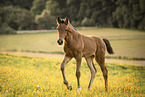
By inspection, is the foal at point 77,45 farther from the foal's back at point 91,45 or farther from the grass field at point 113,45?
the grass field at point 113,45

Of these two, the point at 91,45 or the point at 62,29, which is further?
the point at 91,45

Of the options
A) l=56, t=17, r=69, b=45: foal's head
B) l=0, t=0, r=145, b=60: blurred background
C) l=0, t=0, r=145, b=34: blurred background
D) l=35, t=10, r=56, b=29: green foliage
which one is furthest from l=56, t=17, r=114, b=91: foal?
l=35, t=10, r=56, b=29: green foliage

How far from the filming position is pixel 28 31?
167 ft

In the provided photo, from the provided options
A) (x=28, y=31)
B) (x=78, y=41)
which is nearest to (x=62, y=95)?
(x=78, y=41)

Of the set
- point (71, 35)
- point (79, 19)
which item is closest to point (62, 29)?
point (71, 35)

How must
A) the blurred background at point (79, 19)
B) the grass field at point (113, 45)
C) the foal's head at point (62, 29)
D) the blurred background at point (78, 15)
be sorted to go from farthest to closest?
the blurred background at point (78, 15) → the blurred background at point (79, 19) → the grass field at point (113, 45) → the foal's head at point (62, 29)

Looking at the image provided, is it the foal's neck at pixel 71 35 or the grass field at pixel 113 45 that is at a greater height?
the foal's neck at pixel 71 35

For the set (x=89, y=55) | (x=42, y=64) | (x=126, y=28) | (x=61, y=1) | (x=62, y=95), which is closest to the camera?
(x=62, y=95)

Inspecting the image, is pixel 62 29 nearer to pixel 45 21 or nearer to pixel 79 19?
pixel 45 21

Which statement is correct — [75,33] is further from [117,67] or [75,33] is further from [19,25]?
[19,25]

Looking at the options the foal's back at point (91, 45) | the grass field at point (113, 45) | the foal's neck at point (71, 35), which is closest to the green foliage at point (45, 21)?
the grass field at point (113, 45)

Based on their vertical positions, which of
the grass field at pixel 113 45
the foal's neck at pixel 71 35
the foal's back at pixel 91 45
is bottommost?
the grass field at pixel 113 45

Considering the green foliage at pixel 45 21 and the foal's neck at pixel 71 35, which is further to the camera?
the green foliage at pixel 45 21

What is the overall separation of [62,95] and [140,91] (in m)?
3.45
